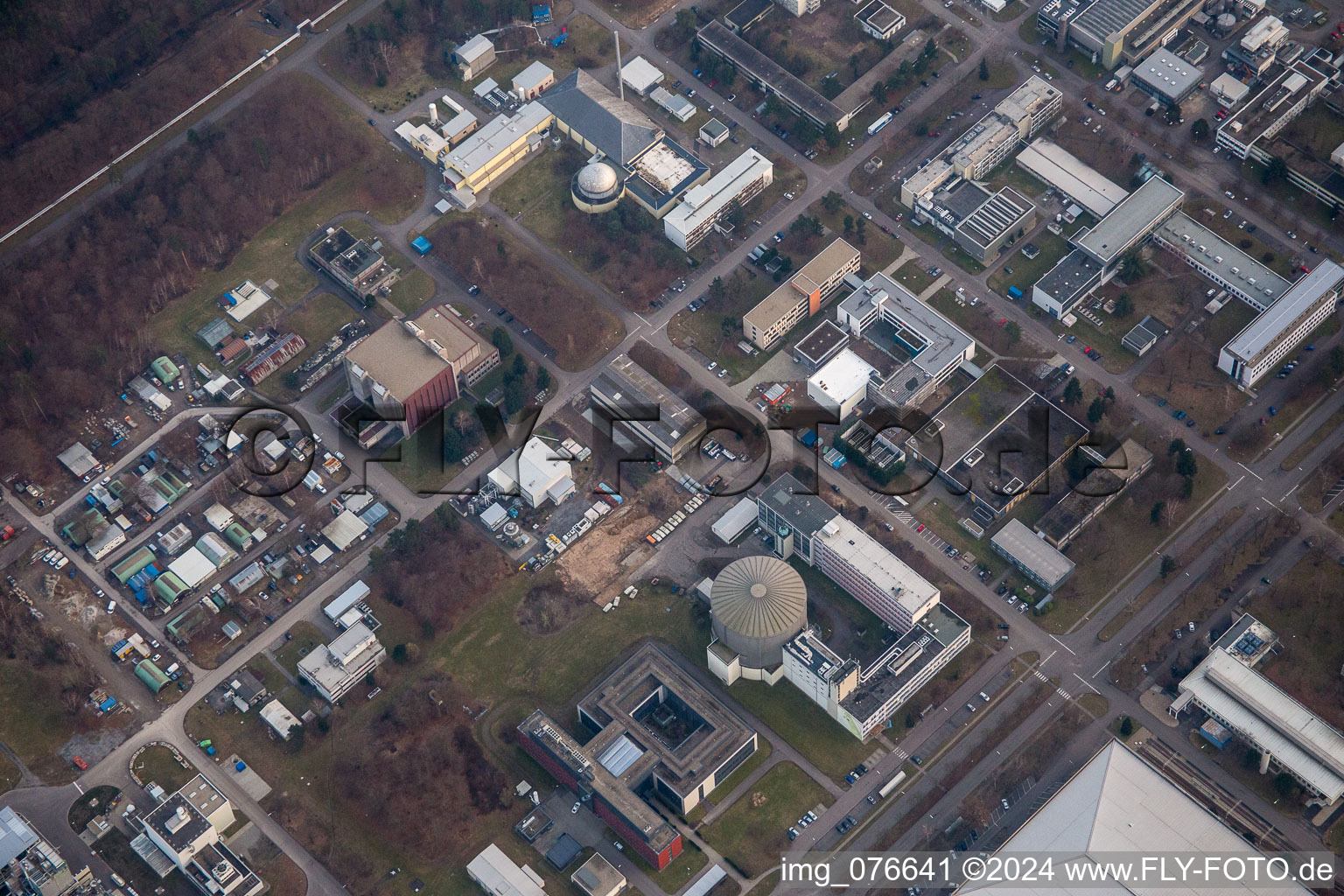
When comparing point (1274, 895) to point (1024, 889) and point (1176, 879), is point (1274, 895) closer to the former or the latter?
point (1176, 879)

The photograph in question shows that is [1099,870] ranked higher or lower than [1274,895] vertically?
higher

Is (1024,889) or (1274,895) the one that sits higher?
Answer: (1024,889)

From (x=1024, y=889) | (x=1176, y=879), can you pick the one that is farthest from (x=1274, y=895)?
(x=1024, y=889)

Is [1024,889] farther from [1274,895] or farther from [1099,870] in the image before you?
[1274,895]

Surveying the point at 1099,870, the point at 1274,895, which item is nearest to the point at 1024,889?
the point at 1099,870
